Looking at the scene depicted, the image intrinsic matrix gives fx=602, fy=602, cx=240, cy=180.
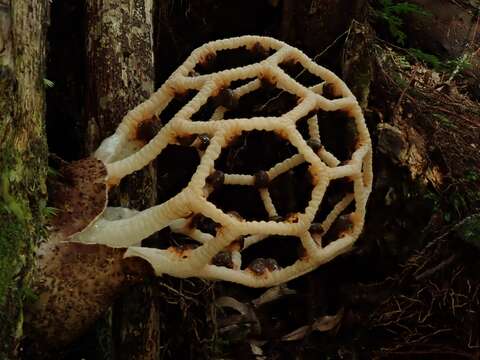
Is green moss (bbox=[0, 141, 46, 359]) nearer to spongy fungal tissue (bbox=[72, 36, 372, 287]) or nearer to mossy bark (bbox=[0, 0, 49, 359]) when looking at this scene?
mossy bark (bbox=[0, 0, 49, 359])

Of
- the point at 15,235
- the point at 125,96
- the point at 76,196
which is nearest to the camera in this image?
the point at 15,235

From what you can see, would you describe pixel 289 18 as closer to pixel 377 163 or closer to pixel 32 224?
pixel 377 163

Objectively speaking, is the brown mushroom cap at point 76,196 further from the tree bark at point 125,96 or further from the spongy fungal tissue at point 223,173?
the tree bark at point 125,96

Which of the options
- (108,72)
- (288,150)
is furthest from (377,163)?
(108,72)

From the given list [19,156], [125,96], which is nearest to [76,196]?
[19,156]

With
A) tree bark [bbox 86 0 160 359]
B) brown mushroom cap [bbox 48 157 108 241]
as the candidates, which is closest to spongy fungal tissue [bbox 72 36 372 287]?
brown mushroom cap [bbox 48 157 108 241]

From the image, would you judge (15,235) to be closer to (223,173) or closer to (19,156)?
(19,156)

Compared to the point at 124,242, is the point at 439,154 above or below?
above

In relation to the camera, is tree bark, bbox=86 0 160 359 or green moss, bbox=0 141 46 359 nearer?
green moss, bbox=0 141 46 359
